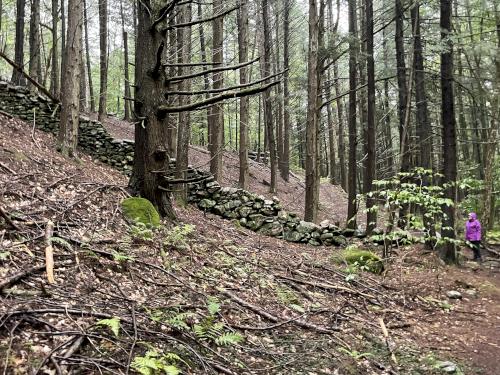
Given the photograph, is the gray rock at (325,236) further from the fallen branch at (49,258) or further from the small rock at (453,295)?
the fallen branch at (49,258)

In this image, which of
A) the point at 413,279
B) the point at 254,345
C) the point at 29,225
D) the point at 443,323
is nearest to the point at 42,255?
the point at 29,225

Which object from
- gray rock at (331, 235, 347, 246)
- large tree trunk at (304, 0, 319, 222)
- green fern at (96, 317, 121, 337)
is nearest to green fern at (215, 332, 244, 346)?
green fern at (96, 317, 121, 337)

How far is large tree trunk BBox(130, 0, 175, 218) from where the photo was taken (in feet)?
21.9

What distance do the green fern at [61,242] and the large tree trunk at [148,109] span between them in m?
2.54

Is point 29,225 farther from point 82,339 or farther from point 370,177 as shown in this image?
point 370,177

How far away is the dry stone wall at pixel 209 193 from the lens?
11484 mm

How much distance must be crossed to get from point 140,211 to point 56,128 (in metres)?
8.19

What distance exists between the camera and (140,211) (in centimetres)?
650

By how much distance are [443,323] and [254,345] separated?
3.97 metres

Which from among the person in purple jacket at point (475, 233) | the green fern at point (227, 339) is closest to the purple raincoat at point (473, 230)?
the person in purple jacket at point (475, 233)

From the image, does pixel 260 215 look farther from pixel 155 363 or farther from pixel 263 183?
pixel 263 183

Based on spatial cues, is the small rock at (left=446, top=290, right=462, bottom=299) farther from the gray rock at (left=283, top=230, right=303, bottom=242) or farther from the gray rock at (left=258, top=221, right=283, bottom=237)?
the gray rock at (left=258, top=221, right=283, bottom=237)

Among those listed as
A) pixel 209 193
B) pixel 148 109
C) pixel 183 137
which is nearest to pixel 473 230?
pixel 209 193

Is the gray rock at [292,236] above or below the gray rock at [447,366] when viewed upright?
above
